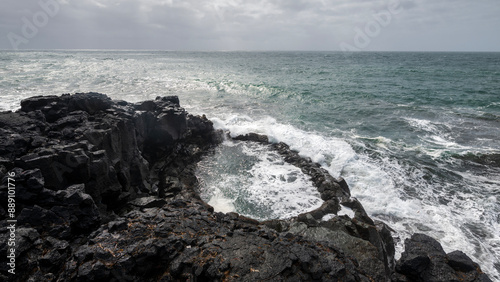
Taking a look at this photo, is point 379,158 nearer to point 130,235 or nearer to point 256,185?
point 256,185

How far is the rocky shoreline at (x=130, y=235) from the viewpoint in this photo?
6629mm

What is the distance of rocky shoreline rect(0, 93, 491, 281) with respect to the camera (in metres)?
6.63

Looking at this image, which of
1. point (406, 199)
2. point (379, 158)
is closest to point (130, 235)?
point (406, 199)

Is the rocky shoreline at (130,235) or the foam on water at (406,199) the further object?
the foam on water at (406,199)

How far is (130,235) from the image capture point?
7.70 meters

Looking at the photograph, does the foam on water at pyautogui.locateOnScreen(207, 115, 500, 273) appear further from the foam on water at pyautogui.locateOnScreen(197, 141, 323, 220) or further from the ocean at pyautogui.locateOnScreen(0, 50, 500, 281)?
the foam on water at pyautogui.locateOnScreen(197, 141, 323, 220)

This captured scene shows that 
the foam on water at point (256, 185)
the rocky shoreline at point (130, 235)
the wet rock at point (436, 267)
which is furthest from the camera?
the foam on water at point (256, 185)

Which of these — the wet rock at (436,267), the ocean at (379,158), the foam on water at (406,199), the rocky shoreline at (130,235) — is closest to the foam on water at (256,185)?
the ocean at (379,158)

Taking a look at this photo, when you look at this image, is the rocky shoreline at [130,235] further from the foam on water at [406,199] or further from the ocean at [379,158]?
the ocean at [379,158]

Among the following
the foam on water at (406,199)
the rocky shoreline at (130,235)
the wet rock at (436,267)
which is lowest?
the foam on water at (406,199)

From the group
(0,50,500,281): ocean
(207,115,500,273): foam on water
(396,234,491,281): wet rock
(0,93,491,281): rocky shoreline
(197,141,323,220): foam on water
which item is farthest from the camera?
Answer: (197,141,323,220): foam on water

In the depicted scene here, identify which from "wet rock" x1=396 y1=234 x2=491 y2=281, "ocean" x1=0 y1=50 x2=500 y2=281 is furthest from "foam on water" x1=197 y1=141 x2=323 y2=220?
"wet rock" x1=396 y1=234 x2=491 y2=281

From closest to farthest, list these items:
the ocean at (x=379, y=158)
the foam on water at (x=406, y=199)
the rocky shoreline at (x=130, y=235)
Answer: the rocky shoreline at (x=130, y=235) → the foam on water at (x=406, y=199) → the ocean at (x=379, y=158)

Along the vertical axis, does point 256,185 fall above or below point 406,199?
above
